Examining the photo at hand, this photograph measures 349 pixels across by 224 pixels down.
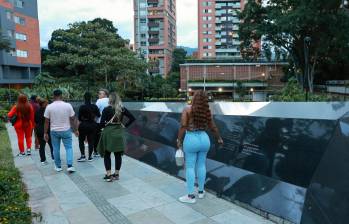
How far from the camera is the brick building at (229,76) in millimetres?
64938

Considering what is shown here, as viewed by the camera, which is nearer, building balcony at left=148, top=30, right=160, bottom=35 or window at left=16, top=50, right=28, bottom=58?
window at left=16, top=50, right=28, bottom=58

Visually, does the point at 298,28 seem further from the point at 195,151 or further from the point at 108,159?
the point at 195,151

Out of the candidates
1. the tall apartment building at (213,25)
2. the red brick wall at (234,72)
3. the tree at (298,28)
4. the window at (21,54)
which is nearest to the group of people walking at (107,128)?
the tree at (298,28)

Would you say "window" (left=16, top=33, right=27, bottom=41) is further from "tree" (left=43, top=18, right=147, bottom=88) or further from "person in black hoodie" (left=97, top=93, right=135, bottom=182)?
"person in black hoodie" (left=97, top=93, right=135, bottom=182)

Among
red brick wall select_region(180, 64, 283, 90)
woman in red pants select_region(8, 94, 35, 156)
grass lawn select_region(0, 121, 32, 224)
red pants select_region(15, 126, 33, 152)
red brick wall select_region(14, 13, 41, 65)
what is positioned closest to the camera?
grass lawn select_region(0, 121, 32, 224)

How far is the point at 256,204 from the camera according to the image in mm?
4180

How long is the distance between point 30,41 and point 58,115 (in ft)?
162

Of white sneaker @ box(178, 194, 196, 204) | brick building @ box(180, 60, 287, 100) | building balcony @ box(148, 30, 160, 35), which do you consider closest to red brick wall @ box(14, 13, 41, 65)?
brick building @ box(180, 60, 287, 100)

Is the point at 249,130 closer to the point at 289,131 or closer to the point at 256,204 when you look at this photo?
the point at 289,131

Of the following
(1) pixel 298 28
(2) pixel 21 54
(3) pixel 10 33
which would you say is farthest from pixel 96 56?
(2) pixel 21 54

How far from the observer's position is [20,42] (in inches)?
1873

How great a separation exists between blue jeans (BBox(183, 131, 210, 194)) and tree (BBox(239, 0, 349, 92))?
25436mm

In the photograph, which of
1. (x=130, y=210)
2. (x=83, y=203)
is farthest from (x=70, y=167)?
(x=130, y=210)

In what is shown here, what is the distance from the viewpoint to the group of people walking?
4406 mm
